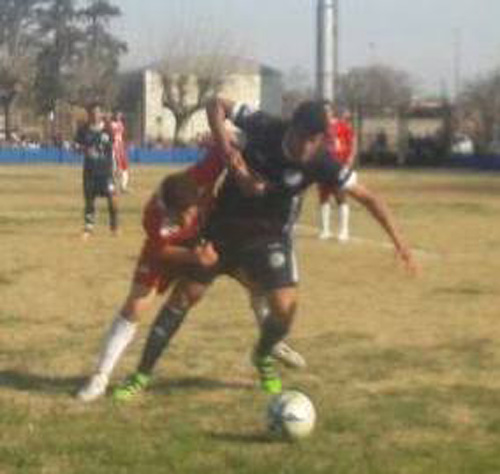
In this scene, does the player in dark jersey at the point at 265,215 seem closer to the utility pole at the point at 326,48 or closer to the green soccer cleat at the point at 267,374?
the green soccer cleat at the point at 267,374

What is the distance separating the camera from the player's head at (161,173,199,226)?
8383 mm

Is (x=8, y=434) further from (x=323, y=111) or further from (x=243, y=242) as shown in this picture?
(x=323, y=111)

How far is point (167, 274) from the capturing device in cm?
856

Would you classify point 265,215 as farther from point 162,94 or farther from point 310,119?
point 162,94

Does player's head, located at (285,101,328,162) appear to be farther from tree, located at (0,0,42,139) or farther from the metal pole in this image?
tree, located at (0,0,42,139)

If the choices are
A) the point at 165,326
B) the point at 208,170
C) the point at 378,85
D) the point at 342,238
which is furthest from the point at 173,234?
the point at 378,85

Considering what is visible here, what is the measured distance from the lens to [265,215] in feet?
27.9

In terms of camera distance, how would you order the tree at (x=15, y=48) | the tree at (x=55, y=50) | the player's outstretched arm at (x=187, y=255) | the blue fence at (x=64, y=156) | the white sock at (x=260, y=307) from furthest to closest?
the tree at (x=55, y=50) < the tree at (x=15, y=48) < the blue fence at (x=64, y=156) < the white sock at (x=260, y=307) < the player's outstretched arm at (x=187, y=255)

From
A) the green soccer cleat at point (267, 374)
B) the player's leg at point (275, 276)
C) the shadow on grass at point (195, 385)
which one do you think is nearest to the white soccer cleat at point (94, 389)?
the shadow on grass at point (195, 385)

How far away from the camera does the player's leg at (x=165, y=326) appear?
8695 millimetres

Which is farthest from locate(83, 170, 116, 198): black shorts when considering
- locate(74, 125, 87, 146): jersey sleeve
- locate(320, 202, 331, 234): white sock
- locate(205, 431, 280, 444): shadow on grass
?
locate(205, 431, 280, 444): shadow on grass

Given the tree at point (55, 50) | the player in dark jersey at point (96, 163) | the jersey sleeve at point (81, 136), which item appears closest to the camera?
the player in dark jersey at point (96, 163)

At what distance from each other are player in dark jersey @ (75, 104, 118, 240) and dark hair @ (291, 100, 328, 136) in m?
13.4

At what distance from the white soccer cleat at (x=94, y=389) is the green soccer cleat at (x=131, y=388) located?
0.09 metres
